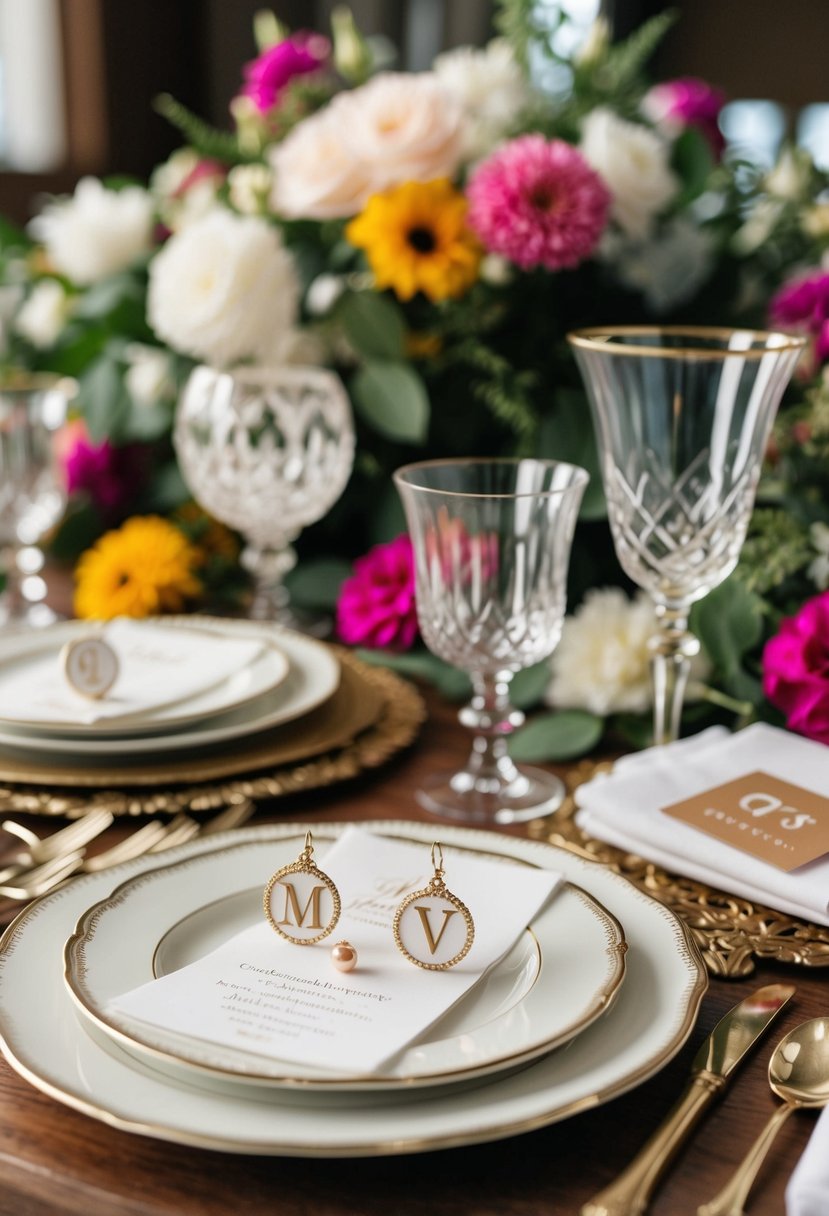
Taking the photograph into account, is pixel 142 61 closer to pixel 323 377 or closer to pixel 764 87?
pixel 764 87

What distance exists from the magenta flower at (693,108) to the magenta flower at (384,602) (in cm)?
63

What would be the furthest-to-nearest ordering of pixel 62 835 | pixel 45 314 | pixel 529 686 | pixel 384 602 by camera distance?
pixel 45 314, pixel 384 602, pixel 529 686, pixel 62 835

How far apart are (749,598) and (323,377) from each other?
0.49 m

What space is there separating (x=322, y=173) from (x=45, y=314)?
1.77ft

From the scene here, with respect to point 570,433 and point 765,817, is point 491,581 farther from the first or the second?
point 570,433

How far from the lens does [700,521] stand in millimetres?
901

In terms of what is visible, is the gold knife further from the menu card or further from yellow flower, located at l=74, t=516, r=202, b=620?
yellow flower, located at l=74, t=516, r=202, b=620

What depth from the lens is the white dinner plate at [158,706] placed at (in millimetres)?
936

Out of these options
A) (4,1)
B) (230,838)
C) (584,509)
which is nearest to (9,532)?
(584,509)

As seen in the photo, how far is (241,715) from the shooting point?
1003 millimetres

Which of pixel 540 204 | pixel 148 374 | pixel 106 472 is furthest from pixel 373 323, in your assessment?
pixel 106 472

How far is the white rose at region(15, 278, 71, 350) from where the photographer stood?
167 centimetres

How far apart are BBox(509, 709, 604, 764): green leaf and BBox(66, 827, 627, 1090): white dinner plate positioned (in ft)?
0.86

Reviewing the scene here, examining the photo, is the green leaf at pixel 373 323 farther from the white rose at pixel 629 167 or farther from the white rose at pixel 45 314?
the white rose at pixel 45 314
